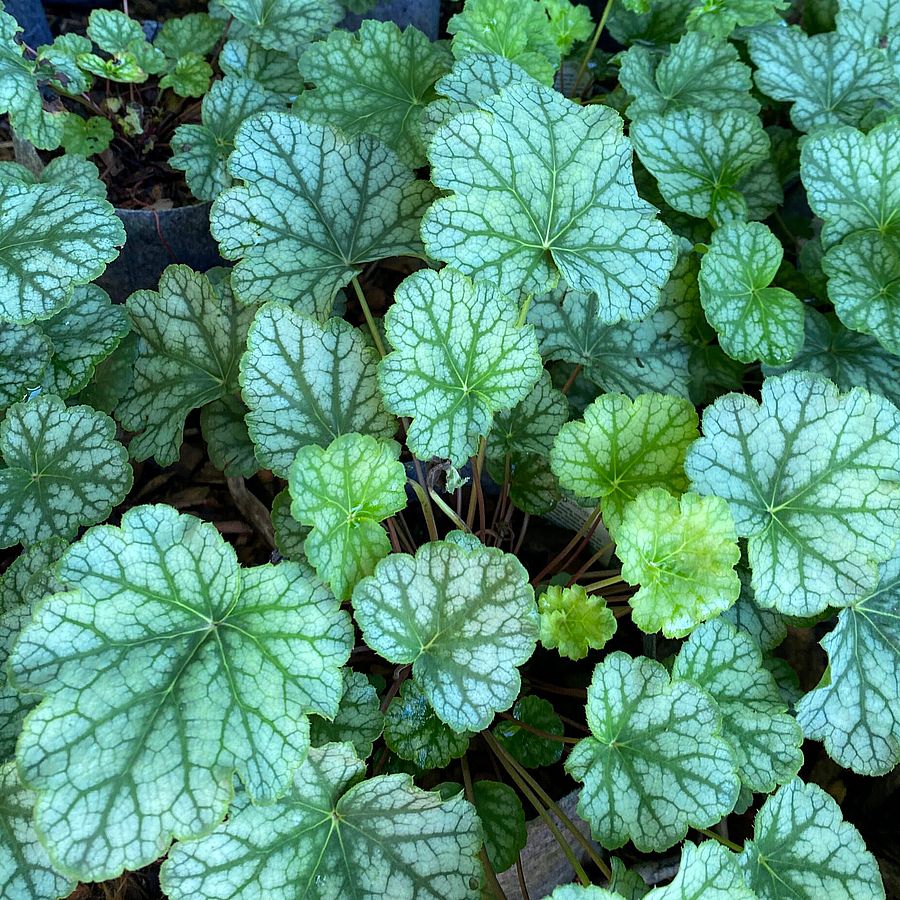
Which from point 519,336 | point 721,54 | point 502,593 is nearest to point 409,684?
point 502,593

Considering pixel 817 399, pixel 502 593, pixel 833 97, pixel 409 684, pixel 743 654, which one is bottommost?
pixel 409 684

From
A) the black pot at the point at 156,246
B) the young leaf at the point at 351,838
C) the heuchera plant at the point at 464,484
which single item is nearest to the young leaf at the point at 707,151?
the heuchera plant at the point at 464,484

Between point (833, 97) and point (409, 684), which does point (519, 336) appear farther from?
point (833, 97)

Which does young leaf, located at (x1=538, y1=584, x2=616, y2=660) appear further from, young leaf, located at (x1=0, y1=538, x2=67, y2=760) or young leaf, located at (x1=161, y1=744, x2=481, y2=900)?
young leaf, located at (x1=0, y1=538, x2=67, y2=760)

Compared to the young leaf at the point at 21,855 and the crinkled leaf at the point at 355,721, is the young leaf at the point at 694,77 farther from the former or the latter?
the young leaf at the point at 21,855

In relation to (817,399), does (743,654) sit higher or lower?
lower

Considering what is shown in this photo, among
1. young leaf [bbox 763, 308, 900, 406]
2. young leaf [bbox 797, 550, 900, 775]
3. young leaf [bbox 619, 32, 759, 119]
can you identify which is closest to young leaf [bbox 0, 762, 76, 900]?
young leaf [bbox 797, 550, 900, 775]
